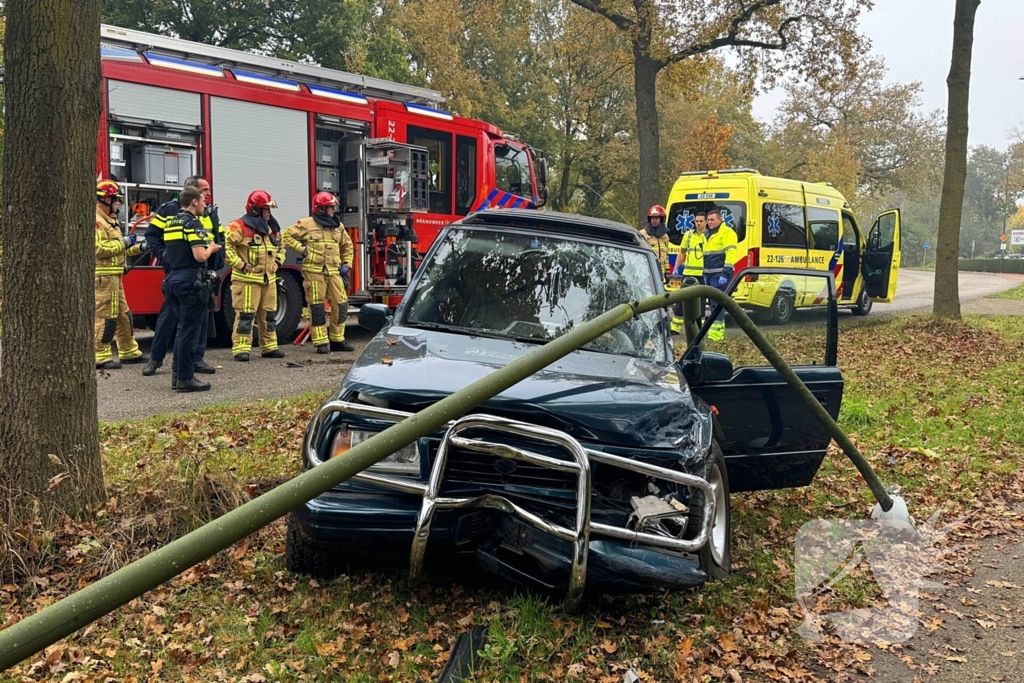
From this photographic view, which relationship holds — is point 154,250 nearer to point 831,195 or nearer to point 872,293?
point 831,195

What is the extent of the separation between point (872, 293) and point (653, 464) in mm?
14490

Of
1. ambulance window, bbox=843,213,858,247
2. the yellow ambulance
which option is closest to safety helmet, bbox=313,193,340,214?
the yellow ambulance

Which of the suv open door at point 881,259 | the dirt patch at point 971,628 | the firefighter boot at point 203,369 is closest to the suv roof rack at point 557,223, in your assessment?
the dirt patch at point 971,628

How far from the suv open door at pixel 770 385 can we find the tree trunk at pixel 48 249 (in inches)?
119

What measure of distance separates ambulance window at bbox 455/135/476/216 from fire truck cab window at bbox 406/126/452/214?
0.14 m

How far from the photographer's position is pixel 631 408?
3.59 meters

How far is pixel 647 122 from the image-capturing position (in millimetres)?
18641

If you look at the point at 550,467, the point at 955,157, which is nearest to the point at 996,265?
the point at 955,157

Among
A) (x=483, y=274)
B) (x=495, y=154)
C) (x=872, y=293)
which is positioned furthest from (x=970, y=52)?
(x=483, y=274)

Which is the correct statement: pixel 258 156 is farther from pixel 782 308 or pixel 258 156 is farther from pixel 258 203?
pixel 782 308

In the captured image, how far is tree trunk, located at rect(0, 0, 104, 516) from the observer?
3.96 m

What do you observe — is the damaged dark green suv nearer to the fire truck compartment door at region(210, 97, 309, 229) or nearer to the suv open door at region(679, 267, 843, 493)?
the suv open door at region(679, 267, 843, 493)

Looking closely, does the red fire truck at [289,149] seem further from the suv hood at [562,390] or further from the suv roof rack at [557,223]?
the suv hood at [562,390]

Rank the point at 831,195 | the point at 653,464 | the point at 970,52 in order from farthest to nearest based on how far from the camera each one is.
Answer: the point at 831,195 → the point at 970,52 → the point at 653,464
